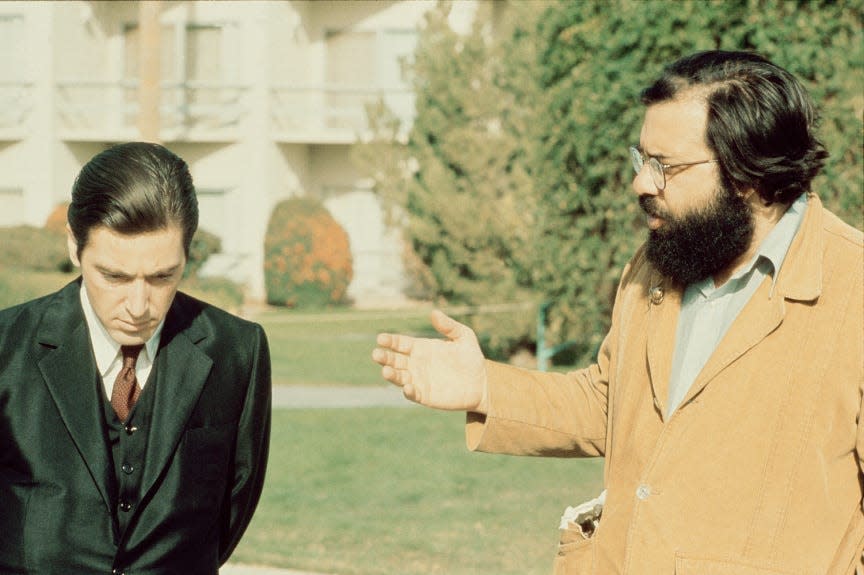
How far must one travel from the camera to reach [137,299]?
10.0 feet

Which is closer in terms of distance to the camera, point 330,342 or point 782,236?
point 782,236

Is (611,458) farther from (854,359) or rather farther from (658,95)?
(658,95)

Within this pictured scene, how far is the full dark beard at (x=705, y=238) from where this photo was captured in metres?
3.04

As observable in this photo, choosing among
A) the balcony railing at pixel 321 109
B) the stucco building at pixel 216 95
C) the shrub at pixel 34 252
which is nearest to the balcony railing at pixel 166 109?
the stucco building at pixel 216 95

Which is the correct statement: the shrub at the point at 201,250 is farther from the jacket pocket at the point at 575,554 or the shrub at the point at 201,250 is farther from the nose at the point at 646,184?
the nose at the point at 646,184

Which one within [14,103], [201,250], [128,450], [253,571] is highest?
[14,103]

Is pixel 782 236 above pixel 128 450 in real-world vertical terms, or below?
above

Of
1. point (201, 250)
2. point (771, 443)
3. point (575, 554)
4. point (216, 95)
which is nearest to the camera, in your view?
point (771, 443)

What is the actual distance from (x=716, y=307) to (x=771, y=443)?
427 mm

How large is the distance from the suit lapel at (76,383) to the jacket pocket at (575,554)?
1.21 m

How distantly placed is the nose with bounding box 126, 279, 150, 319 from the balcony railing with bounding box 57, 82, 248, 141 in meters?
22.9

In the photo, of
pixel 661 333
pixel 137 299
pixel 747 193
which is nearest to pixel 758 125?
pixel 747 193

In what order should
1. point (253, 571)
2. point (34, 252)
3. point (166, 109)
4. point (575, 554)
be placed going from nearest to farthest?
point (575, 554)
point (253, 571)
point (34, 252)
point (166, 109)

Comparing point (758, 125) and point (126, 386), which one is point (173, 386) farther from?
point (758, 125)
